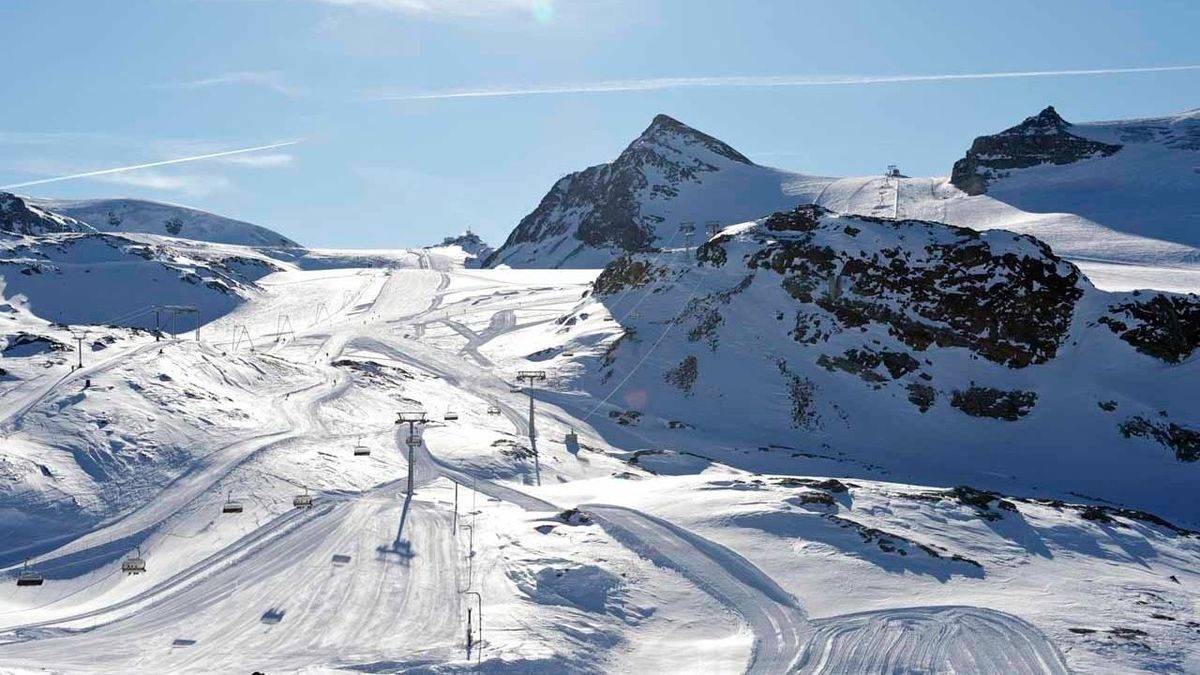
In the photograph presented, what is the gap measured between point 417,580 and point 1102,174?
170 m

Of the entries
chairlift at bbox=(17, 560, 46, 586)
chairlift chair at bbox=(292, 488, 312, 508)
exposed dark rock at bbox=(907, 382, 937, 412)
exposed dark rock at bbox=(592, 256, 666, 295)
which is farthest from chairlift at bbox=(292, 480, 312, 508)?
exposed dark rock at bbox=(592, 256, 666, 295)

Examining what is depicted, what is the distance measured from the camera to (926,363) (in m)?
88.8

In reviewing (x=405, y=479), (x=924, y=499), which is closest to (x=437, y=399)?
(x=405, y=479)

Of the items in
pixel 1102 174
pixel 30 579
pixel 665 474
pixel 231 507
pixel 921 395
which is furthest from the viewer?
pixel 1102 174

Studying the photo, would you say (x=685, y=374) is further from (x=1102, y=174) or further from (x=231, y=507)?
(x=1102, y=174)

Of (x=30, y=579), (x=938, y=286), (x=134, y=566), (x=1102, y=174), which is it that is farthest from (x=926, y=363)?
(x=1102, y=174)

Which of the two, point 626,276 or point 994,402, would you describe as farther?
point 626,276

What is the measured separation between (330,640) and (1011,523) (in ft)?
126

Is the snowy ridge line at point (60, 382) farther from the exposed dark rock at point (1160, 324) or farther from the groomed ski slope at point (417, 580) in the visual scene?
the exposed dark rock at point (1160, 324)

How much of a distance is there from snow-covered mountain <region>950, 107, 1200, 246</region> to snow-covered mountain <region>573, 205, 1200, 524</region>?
50.0 m

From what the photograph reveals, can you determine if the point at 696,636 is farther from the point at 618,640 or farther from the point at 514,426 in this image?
the point at 514,426

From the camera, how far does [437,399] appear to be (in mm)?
83500

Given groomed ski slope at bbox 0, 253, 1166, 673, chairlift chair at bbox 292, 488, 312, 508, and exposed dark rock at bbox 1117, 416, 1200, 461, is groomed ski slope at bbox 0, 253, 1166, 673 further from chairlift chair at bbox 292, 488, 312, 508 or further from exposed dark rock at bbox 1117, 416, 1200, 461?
exposed dark rock at bbox 1117, 416, 1200, 461

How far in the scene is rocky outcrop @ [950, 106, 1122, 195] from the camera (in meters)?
186
